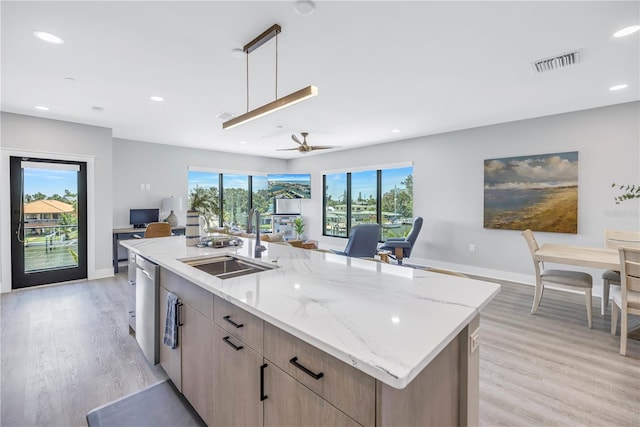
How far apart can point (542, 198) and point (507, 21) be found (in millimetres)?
3297

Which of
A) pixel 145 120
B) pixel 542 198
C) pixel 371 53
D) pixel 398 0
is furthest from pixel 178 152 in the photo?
pixel 542 198

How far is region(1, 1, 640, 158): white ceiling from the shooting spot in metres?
2.10

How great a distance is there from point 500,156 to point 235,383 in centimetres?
520

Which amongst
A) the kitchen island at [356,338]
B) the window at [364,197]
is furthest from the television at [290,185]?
the kitchen island at [356,338]

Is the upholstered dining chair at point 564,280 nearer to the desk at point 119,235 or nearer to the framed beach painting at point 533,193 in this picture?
the framed beach painting at point 533,193

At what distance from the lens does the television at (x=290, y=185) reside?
27.4 ft

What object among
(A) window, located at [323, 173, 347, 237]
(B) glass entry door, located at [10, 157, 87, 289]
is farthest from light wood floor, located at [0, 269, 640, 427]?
(A) window, located at [323, 173, 347, 237]

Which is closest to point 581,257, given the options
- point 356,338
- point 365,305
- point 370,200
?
point 365,305

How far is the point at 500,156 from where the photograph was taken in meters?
4.96

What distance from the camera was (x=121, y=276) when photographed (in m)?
5.27

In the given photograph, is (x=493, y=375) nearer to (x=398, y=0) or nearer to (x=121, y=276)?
(x=398, y=0)

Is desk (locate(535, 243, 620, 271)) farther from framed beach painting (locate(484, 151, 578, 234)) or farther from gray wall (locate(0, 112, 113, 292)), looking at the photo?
gray wall (locate(0, 112, 113, 292))

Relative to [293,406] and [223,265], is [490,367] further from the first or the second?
[223,265]

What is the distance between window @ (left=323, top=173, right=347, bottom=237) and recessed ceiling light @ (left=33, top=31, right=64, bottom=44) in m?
5.96
